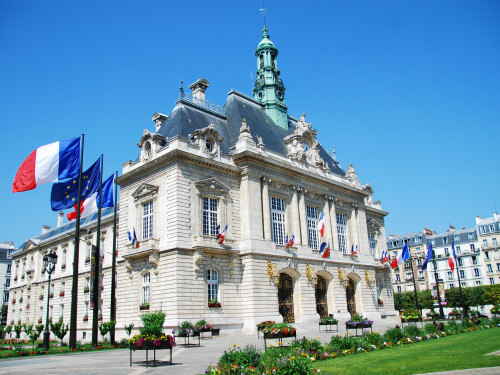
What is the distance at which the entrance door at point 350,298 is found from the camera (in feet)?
133

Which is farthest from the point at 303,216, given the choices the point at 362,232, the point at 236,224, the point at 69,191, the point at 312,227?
the point at 69,191

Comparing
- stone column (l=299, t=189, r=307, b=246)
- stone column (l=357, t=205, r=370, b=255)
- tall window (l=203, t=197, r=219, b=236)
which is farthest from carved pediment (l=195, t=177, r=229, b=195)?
stone column (l=357, t=205, r=370, b=255)

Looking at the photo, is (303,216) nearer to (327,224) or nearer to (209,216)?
(327,224)

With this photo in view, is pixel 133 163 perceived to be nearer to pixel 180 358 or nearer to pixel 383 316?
pixel 180 358

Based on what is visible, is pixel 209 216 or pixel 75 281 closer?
pixel 75 281

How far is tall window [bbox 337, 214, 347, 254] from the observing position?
4166 cm

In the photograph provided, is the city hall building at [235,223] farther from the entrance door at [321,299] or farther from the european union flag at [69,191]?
the european union flag at [69,191]

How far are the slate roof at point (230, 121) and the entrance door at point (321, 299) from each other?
1155 cm

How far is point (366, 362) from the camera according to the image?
13.2m

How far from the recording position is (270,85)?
45375mm

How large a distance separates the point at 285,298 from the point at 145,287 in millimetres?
10614

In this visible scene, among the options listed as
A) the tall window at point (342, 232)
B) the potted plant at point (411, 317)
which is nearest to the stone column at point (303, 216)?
the tall window at point (342, 232)

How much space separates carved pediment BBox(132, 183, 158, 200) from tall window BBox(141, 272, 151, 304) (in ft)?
18.2

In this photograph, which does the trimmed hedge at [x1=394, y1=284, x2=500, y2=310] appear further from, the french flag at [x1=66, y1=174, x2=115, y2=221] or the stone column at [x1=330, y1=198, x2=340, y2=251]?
the french flag at [x1=66, y1=174, x2=115, y2=221]
